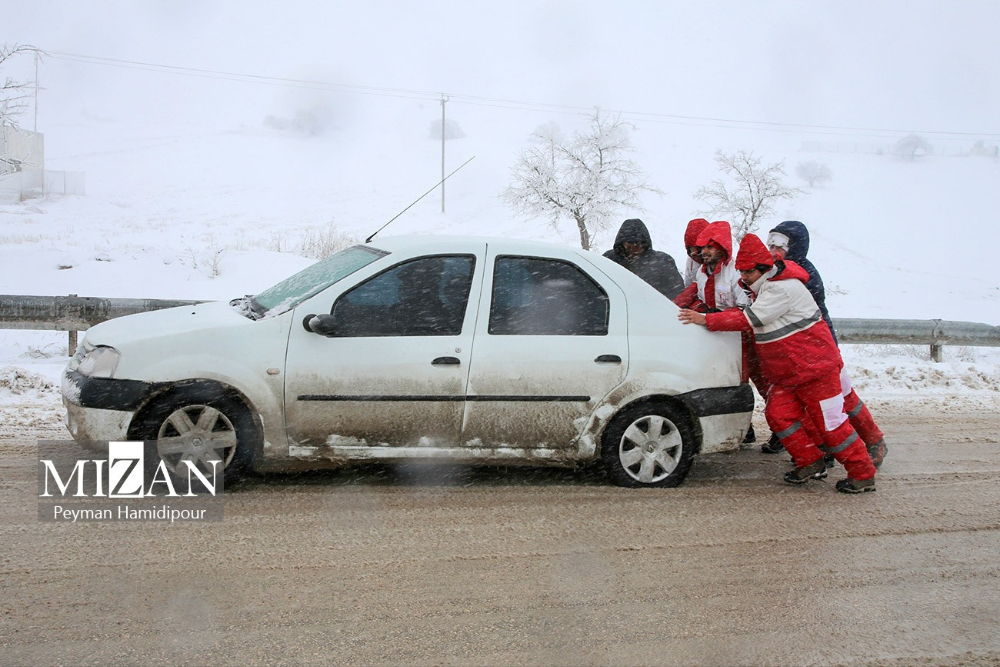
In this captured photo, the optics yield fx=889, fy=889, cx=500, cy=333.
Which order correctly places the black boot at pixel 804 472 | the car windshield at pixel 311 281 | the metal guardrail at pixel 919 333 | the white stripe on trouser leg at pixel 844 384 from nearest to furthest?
the car windshield at pixel 311 281 < the black boot at pixel 804 472 < the white stripe on trouser leg at pixel 844 384 < the metal guardrail at pixel 919 333

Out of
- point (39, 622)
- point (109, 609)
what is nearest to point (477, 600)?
point (109, 609)

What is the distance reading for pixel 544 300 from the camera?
5.62 metres

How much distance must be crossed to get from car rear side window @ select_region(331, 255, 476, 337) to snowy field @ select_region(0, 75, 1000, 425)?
11.0 ft

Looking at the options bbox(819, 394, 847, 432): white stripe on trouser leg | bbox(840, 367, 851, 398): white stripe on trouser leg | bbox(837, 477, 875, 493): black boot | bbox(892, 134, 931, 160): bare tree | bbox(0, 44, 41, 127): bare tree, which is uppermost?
bbox(892, 134, 931, 160): bare tree

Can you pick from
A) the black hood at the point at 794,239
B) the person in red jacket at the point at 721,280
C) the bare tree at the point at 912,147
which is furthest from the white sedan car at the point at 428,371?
the bare tree at the point at 912,147

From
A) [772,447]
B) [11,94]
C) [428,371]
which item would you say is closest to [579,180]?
[11,94]

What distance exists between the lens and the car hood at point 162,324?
518cm

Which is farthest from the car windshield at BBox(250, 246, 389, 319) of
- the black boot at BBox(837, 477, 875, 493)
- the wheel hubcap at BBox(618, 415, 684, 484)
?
the black boot at BBox(837, 477, 875, 493)

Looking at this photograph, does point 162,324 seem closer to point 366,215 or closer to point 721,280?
point 721,280

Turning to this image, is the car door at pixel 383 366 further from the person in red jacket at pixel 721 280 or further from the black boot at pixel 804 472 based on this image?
the black boot at pixel 804 472

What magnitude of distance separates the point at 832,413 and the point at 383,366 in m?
3.00

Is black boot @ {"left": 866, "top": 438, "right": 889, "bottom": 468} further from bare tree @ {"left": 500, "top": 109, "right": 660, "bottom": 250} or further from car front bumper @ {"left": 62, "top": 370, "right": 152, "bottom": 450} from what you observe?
bare tree @ {"left": 500, "top": 109, "right": 660, "bottom": 250}

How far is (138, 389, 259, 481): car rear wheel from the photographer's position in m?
5.07

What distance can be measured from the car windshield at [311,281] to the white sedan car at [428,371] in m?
0.02
